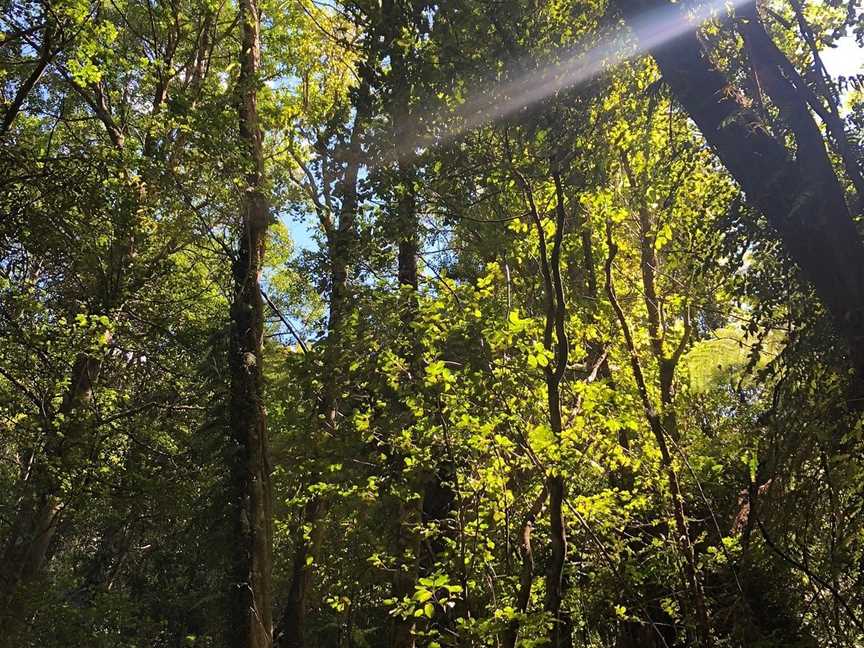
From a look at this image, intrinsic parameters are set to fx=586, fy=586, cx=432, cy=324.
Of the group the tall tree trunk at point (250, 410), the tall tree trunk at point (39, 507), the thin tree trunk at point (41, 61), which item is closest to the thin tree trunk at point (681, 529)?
the tall tree trunk at point (250, 410)

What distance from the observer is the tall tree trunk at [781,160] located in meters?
2.95

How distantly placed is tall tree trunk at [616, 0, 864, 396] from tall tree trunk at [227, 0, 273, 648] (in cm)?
454

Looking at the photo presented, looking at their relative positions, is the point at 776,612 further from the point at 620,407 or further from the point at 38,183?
the point at 38,183

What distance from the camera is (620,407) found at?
5.19 m

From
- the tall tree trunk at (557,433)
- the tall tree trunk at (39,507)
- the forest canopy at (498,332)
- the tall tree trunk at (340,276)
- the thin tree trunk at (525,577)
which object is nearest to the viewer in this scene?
the forest canopy at (498,332)

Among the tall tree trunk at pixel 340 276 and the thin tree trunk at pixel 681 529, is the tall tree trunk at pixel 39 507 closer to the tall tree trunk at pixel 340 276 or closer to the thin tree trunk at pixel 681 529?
the tall tree trunk at pixel 340 276

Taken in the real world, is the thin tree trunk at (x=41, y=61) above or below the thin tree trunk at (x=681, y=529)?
above

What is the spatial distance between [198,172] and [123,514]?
528 centimetres

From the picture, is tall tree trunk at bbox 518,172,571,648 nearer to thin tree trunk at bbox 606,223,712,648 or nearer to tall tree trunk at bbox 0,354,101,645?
thin tree trunk at bbox 606,223,712,648

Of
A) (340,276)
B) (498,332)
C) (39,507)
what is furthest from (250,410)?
(39,507)

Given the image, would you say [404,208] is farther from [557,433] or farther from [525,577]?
[525,577]

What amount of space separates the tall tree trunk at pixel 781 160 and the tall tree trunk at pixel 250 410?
14.9 feet

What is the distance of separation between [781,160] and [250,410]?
5.15 m

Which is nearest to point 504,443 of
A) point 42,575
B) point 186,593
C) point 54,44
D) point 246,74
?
point 246,74
